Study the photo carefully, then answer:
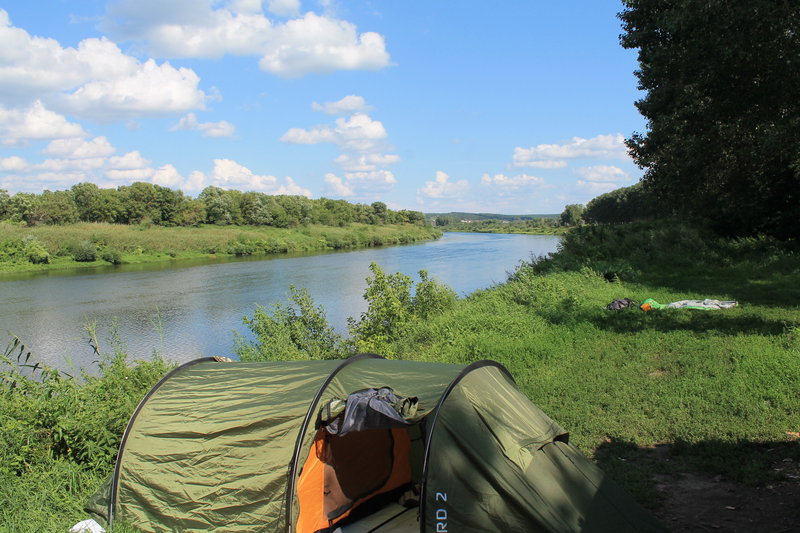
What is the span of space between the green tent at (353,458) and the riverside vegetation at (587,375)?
932mm

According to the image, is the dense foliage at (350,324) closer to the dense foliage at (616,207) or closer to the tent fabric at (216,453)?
the tent fabric at (216,453)

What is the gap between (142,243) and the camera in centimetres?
4856

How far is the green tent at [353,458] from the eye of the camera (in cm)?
414

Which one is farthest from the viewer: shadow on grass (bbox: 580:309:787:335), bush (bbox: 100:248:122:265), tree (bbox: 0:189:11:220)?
tree (bbox: 0:189:11:220)

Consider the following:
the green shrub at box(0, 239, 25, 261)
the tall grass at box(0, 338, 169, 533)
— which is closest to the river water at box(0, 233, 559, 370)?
the tall grass at box(0, 338, 169, 533)

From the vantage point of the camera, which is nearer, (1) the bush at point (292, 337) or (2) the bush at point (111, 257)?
(1) the bush at point (292, 337)

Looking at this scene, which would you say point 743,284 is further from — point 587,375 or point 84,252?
point 84,252

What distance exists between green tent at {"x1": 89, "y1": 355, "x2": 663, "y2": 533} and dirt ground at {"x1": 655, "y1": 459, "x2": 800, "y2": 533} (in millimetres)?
517

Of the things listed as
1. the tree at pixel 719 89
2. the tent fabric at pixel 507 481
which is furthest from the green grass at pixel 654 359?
the tree at pixel 719 89

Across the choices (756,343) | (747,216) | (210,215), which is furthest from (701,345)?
(210,215)

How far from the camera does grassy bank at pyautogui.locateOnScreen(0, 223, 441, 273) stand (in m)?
40.2

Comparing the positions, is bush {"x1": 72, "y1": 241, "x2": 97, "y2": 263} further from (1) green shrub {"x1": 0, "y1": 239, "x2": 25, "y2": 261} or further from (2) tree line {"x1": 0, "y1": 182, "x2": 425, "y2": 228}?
(2) tree line {"x1": 0, "y1": 182, "x2": 425, "y2": 228}

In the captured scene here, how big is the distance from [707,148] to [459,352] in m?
6.56

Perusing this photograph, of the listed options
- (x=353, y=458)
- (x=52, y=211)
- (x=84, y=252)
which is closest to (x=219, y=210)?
(x=52, y=211)
